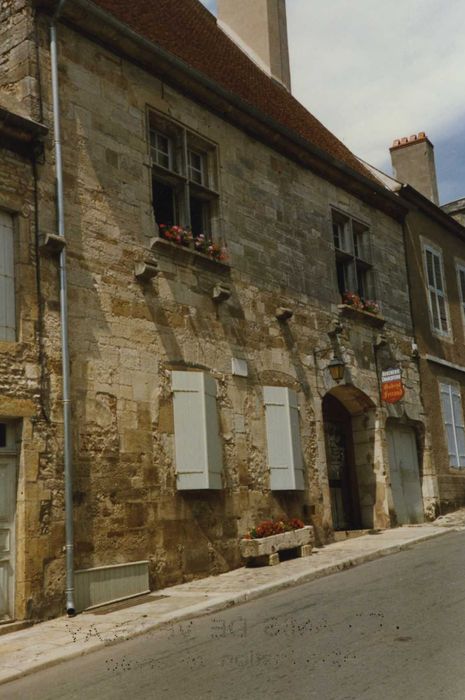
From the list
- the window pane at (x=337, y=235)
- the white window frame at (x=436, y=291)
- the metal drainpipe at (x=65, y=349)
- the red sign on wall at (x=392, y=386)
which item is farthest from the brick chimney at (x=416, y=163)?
the metal drainpipe at (x=65, y=349)

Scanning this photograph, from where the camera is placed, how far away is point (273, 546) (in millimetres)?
9648

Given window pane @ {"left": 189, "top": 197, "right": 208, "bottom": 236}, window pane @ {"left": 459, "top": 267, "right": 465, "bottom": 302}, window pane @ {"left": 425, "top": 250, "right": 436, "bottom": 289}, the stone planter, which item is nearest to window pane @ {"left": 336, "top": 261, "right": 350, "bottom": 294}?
window pane @ {"left": 425, "top": 250, "right": 436, "bottom": 289}

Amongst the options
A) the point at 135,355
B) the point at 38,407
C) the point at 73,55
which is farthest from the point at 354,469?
the point at 73,55

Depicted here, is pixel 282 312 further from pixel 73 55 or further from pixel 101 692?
pixel 101 692

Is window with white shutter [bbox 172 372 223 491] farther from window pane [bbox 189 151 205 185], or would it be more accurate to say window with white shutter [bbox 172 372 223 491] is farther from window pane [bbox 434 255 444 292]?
window pane [bbox 434 255 444 292]

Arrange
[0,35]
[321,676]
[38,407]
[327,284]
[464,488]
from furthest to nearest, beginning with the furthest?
[464,488] < [327,284] < [0,35] < [38,407] < [321,676]

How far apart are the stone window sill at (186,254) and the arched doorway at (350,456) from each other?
346 centimetres

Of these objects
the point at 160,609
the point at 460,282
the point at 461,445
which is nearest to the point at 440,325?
the point at 460,282

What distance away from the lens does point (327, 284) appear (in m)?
12.6

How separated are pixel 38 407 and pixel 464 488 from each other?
1007 centimetres

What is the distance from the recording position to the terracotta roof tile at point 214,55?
10.8 meters

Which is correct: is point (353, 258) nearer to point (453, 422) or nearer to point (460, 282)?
point (453, 422)

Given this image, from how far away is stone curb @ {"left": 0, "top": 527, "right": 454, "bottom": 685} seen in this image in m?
5.60

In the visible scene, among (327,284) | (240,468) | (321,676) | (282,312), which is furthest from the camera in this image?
(327,284)
